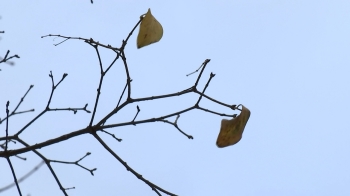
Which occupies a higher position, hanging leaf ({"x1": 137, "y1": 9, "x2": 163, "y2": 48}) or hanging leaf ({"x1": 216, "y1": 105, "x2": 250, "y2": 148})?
hanging leaf ({"x1": 137, "y1": 9, "x2": 163, "y2": 48})

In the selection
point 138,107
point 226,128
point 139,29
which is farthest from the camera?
point 138,107

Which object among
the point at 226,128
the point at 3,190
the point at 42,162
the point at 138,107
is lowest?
the point at 226,128

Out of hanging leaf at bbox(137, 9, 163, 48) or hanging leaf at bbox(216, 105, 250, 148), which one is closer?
hanging leaf at bbox(216, 105, 250, 148)

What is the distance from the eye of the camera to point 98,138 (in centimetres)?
285

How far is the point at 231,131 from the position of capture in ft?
8.56

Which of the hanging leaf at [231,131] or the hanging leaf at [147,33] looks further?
the hanging leaf at [147,33]

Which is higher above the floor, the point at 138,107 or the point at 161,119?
the point at 138,107

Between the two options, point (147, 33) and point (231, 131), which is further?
point (147, 33)

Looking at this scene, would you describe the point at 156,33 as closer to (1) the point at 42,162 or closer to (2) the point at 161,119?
(2) the point at 161,119

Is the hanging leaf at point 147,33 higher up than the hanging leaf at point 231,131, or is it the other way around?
the hanging leaf at point 147,33

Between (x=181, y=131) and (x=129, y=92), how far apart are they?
452mm

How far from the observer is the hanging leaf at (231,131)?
8.56 ft

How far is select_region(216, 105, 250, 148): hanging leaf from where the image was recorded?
2.61m

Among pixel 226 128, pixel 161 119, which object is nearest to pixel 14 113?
pixel 161 119
